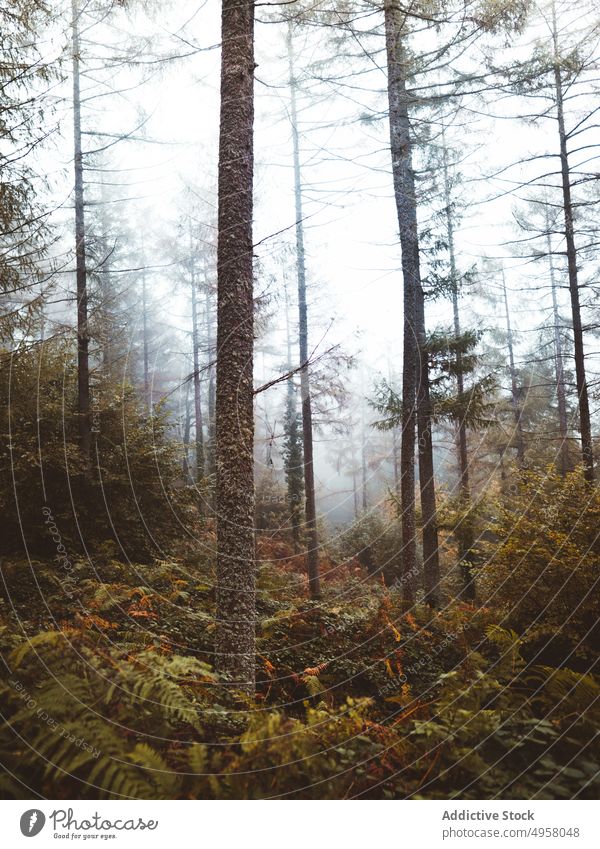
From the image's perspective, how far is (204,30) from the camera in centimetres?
533

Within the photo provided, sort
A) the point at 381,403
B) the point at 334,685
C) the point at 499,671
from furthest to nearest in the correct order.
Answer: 1. the point at 381,403
2. the point at 334,685
3. the point at 499,671

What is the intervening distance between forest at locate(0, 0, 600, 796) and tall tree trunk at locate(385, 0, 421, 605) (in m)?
0.07

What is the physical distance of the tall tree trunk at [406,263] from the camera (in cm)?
721

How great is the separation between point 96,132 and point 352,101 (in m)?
6.27

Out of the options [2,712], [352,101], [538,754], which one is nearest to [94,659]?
[2,712]

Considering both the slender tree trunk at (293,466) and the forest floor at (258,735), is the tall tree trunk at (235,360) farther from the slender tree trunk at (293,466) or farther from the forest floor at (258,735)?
the slender tree trunk at (293,466)

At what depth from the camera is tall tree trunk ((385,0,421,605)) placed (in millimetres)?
7215

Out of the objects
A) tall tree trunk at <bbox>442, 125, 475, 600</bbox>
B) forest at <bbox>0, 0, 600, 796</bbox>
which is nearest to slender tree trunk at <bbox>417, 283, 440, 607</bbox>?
forest at <bbox>0, 0, 600, 796</bbox>

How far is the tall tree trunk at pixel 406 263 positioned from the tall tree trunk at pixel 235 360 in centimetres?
331

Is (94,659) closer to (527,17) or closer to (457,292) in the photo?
(457,292)

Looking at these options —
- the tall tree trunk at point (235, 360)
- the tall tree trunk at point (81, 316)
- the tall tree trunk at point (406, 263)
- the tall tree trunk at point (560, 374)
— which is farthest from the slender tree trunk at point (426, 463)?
the tall tree trunk at point (81, 316)

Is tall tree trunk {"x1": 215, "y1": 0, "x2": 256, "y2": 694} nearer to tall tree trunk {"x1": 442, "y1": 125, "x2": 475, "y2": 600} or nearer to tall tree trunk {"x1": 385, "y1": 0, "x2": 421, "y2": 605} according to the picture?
tall tree trunk {"x1": 442, "y1": 125, "x2": 475, "y2": 600}

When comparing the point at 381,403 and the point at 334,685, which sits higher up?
the point at 381,403

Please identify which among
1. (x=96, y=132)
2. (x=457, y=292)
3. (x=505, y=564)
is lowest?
(x=505, y=564)
